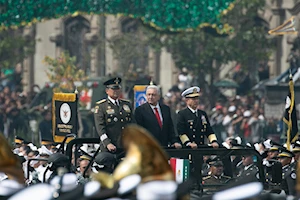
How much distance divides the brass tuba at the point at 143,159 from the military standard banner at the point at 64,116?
365 inches

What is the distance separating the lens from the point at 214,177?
13812 millimetres

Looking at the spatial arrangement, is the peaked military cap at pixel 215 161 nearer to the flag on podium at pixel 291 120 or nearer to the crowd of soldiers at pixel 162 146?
the crowd of soldiers at pixel 162 146

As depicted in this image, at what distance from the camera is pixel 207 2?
32469 millimetres

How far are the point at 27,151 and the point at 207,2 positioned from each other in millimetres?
14576

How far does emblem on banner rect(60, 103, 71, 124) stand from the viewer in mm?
18703

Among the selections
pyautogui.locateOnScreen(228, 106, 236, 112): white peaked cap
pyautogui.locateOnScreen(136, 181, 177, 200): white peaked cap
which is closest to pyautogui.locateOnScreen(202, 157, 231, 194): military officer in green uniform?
pyautogui.locateOnScreen(136, 181, 177, 200): white peaked cap

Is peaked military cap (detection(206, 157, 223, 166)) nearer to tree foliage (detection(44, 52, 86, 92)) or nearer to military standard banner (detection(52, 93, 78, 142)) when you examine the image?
military standard banner (detection(52, 93, 78, 142))

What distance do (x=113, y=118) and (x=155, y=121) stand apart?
1.70ft

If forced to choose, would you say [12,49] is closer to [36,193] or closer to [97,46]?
[97,46]

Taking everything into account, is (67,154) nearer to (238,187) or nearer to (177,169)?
(177,169)

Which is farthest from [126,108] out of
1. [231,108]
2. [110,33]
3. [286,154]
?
[110,33]

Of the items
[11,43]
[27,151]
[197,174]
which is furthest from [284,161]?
[11,43]

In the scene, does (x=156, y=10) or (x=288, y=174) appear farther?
(x=156, y=10)

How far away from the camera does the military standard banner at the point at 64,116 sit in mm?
18594
